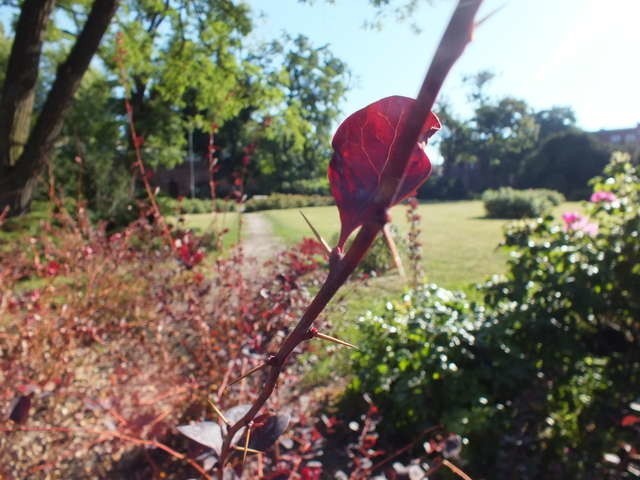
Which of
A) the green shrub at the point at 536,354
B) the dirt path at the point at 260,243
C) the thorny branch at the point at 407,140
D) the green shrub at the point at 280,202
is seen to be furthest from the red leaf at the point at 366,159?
the green shrub at the point at 280,202

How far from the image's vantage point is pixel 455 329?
2.44 meters

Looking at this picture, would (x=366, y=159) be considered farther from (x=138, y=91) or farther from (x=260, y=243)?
(x=138, y=91)

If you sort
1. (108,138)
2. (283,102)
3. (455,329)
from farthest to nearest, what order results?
(108,138)
(283,102)
(455,329)

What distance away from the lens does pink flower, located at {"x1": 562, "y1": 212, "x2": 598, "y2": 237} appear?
2.71m

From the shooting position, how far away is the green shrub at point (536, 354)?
2.07 m

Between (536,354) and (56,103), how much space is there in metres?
4.37

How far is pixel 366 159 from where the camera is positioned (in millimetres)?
237

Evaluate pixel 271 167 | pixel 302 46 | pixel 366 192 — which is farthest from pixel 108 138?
pixel 366 192

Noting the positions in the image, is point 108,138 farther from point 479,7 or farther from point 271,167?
point 479,7

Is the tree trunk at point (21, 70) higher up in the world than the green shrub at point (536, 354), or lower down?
higher up

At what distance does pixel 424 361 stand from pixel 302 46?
16.5m

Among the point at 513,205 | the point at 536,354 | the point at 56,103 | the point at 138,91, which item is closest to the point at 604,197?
the point at 536,354

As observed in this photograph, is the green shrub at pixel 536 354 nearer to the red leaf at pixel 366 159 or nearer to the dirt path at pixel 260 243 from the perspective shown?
the red leaf at pixel 366 159

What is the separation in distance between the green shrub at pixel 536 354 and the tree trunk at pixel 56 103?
A: 11.6 ft
